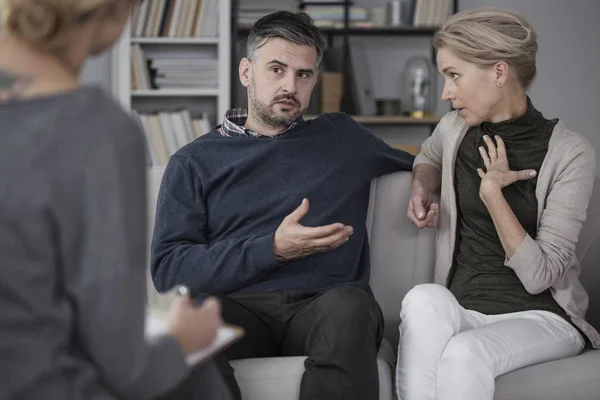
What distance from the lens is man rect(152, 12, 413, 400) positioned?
1956 mm

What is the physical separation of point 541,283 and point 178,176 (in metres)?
0.91

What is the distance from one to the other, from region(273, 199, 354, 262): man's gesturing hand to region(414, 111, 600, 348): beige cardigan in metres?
0.36

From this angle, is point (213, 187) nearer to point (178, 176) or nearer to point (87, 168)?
point (178, 176)

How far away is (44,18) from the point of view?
101cm

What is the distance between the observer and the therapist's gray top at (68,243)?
0.96m

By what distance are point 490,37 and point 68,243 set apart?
1450 millimetres

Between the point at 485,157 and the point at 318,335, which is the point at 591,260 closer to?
the point at 485,157

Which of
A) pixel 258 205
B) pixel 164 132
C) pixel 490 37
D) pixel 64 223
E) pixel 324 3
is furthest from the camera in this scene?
pixel 324 3

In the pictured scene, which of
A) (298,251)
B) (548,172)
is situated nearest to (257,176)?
(298,251)

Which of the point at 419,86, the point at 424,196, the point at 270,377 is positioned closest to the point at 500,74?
the point at 424,196

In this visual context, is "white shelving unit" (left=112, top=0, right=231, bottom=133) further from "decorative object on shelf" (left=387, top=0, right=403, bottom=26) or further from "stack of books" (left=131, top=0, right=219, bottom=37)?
"decorative object on shelf" (left=387, top=0, right=403, bottom=26)

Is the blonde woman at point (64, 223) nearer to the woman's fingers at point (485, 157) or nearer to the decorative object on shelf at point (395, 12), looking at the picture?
the woman's fingers at point (485, 157)

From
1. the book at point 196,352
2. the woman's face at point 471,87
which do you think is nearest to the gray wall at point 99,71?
the woman's face at point 471,87

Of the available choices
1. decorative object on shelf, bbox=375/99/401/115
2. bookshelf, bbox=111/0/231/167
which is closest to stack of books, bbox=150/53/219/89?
bookshelf, bbox=111/0/231/167
